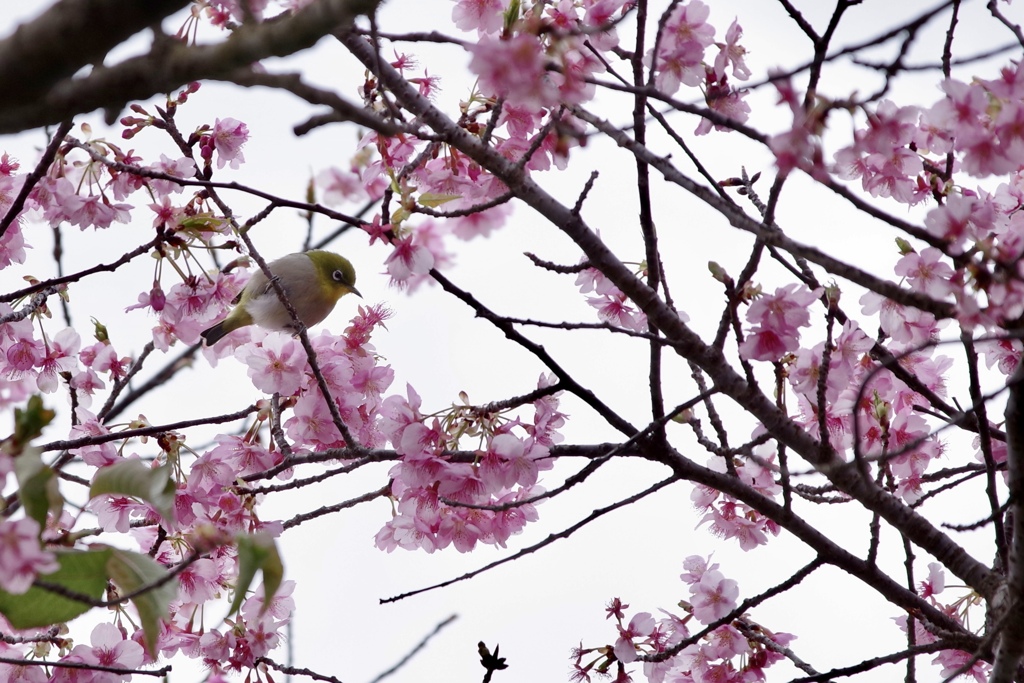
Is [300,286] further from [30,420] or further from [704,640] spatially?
[30,420]

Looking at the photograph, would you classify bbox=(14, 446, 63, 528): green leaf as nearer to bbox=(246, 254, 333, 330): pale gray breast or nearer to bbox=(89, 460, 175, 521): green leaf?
bbox=(89, 460, 175, 521): green leaf

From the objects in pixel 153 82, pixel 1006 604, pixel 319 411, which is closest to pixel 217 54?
pixel 153 82

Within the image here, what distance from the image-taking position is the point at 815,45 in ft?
6.86

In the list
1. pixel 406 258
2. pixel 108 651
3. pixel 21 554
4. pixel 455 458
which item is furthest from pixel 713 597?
pixel 21 554

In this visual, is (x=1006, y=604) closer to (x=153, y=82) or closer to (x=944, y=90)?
(x=944, y=90)

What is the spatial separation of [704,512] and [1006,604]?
1513mm

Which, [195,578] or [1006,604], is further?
[195,578]

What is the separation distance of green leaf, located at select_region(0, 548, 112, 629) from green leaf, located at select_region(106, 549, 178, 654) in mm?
23

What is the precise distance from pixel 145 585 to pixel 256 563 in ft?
1.00

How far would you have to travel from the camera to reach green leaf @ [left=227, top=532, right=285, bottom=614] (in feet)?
4.01

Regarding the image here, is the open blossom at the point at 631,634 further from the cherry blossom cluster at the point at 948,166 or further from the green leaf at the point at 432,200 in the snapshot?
the green leaf at the point at 432,200

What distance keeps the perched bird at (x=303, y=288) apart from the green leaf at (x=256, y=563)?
3.66 m

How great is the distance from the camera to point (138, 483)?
1.48m

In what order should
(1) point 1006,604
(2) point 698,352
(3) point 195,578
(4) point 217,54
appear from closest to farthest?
1. (4) point 217,54
2. (1) point 1006,604
3. (2) point 698,352
4. (3) point 195,578
